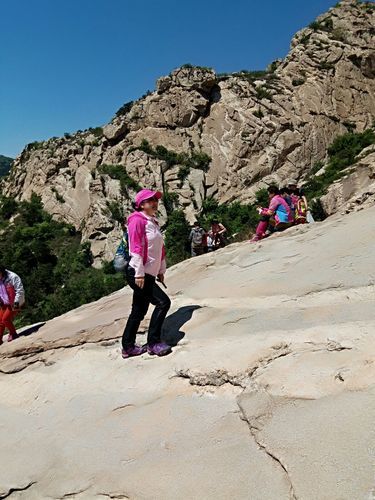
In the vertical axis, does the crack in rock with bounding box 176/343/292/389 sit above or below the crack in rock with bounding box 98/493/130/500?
above

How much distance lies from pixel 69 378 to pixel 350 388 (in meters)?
2.77

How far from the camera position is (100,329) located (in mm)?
5008

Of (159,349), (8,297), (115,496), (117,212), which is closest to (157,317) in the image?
(159,349)

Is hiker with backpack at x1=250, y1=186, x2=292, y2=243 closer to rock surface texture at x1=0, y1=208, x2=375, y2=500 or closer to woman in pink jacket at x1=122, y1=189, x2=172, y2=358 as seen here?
rock surface texture at x1=0, y1=208, x2=375, y2=500

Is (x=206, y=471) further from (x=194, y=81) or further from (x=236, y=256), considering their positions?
(x=194, y=81)

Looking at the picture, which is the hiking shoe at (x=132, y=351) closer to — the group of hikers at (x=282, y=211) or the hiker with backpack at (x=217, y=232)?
the group of hikers at (x=282, y=211)

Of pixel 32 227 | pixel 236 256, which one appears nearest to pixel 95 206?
pixel 32 227

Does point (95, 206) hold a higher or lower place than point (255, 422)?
higher

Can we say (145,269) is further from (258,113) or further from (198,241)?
(258,113)

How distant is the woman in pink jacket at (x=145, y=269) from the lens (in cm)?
388

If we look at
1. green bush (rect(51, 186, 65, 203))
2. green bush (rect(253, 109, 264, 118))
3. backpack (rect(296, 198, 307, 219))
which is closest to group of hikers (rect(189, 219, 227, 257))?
backpack (rect(296, 198, 307, 219))

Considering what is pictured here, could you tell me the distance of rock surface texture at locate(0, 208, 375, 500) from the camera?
2.32 metres

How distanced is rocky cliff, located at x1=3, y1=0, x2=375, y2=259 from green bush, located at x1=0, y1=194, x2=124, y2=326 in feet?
6.40

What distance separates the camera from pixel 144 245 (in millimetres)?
3949
